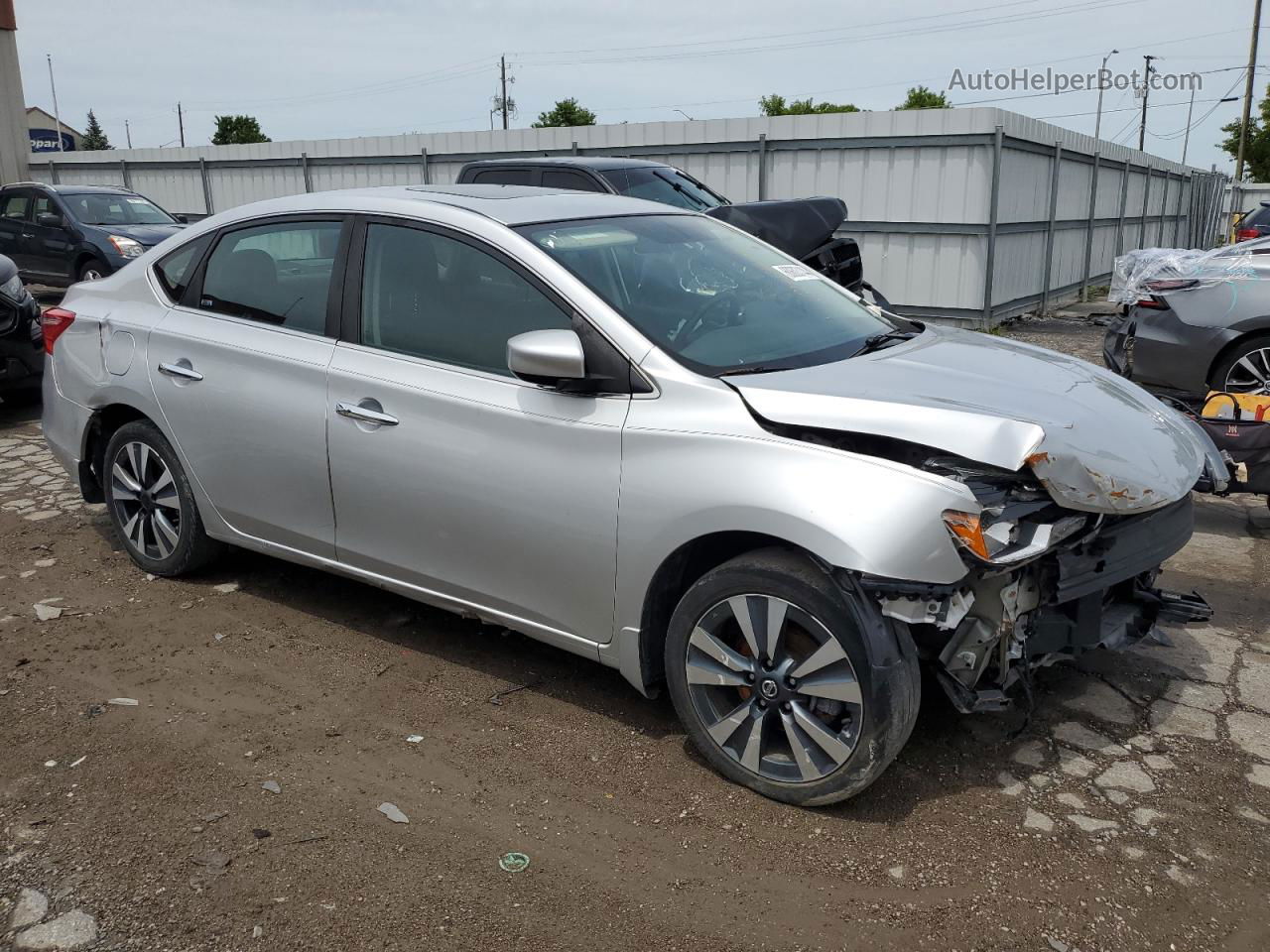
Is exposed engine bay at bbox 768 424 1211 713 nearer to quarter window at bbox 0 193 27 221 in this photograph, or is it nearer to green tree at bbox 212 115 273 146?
quarter window at bbox 0 193 27 221

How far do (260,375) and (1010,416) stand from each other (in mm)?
2813

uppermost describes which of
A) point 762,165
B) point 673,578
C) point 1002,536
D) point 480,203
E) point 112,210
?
point 762,165

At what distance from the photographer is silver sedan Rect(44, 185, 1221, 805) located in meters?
3.00

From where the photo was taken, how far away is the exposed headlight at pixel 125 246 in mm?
13711

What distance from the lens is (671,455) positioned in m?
3.25

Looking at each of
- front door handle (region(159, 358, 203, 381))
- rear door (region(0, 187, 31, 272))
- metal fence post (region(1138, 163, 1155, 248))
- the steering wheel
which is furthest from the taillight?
metal fence post (region(1138, 163, 1155, 248))

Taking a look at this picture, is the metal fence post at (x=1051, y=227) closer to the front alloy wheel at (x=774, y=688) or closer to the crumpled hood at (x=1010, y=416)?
the crumpled hood at (x=1010, y=416)

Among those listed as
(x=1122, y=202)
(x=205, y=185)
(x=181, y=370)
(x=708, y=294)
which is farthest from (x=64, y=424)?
(x=1122, y=202)

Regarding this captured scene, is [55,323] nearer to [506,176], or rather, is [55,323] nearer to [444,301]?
[444,301]

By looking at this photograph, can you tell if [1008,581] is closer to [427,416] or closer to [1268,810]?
[1268,810]

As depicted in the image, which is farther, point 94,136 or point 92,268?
point 94,136

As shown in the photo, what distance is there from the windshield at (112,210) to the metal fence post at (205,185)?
6.07 meters

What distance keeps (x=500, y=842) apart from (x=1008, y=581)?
1.62 meters

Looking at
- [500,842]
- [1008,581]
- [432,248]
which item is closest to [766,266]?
[432,248]
